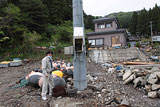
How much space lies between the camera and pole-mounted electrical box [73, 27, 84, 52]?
4.51m

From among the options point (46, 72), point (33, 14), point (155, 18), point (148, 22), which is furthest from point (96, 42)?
point (155, 18)

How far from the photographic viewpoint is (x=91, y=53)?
50.9ft

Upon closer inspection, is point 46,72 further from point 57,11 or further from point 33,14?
point 57,11

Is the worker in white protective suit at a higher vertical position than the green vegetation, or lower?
lower

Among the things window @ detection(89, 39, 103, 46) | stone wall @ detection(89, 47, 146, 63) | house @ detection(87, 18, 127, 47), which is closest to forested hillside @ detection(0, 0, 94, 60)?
window @ detection(89, 39, 103, 46)

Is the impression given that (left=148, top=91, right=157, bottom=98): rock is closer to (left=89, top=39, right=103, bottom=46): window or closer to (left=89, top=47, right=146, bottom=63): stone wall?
(left=89, top=47, right=146, bottom=63): stone wall

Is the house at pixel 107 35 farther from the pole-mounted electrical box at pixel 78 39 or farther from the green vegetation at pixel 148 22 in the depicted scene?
the green vegetation at pixel 148 22

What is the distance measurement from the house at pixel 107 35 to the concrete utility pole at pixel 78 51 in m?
16.3

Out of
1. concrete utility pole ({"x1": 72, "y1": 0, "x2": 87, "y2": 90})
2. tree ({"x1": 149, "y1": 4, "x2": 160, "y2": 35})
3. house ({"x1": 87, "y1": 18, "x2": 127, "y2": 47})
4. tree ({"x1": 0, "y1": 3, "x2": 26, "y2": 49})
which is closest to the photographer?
concrete utility pole ({"x1": 72, "y1": 0, "x2": 87, "y2": 90})

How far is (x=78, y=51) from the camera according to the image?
446 centimetres

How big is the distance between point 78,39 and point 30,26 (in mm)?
21561

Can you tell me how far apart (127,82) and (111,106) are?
2.23 m

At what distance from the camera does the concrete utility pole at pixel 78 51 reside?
448 cm

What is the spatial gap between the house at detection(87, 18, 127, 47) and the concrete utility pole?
16262 mm
